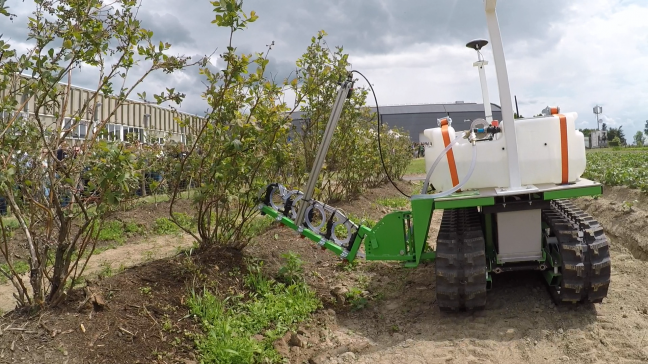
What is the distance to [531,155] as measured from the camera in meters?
4.71

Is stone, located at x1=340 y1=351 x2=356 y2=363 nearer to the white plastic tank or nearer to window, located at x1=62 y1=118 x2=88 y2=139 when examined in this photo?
the white plastic tank

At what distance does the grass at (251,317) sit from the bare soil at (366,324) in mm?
116

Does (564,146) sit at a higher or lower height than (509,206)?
higher

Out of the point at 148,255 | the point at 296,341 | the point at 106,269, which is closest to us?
the point at 296,341

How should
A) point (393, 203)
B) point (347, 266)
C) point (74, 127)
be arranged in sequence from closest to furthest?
point (74, 127)
point (347, 266)
point (393, 203)

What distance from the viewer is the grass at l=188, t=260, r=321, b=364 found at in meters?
4.07

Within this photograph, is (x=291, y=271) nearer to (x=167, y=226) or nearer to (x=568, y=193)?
(x=568, y=193)

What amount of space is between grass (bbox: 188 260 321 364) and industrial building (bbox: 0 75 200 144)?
1683mm

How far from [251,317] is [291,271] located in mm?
1053

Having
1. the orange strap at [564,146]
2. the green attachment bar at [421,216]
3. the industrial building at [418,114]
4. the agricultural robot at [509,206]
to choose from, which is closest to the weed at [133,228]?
the agricultural robot at [509,206]

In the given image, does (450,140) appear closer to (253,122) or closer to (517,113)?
(517,113)

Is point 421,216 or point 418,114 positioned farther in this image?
point 418,114

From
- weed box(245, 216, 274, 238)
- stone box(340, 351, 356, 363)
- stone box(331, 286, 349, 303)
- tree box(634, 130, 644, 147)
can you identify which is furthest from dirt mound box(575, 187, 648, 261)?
tree box(634, 130, 644, 147)

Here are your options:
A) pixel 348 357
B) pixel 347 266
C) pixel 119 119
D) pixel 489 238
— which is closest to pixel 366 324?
pixel 348 357
